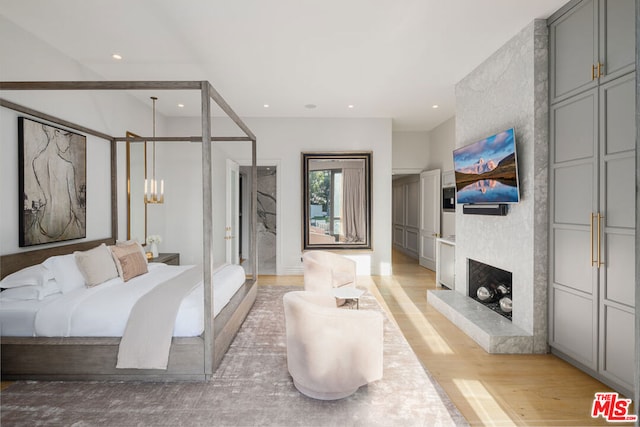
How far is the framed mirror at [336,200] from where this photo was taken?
5832 mm

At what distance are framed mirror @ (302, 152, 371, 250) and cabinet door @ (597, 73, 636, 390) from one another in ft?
12.3

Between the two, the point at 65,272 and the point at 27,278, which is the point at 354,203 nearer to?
the point at 65,272

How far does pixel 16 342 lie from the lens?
7.34ft

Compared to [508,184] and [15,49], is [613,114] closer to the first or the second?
[508,184]

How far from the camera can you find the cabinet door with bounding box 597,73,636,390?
6.84 ft

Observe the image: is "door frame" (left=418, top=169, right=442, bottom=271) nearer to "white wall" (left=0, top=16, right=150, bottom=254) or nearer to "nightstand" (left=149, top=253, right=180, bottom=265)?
"nightstand" (left=149, top=253, right=180, bottom=265)

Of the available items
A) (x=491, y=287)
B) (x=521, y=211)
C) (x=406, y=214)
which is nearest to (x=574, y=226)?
(x=521, y=211)

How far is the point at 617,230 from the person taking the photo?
216 cm

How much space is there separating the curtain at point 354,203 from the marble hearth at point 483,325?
210 cm

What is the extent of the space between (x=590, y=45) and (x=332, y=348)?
2951mm

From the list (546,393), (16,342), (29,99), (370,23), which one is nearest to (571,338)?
(546,393)

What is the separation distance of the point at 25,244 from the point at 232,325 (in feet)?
6.69

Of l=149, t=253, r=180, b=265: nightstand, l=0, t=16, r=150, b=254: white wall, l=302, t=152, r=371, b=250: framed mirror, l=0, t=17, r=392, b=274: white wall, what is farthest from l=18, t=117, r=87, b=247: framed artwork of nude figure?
l=302, t=152, r=371, b=250: framed mirror

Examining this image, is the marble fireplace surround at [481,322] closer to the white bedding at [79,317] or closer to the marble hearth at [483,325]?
the marble hearth at [483,325]
